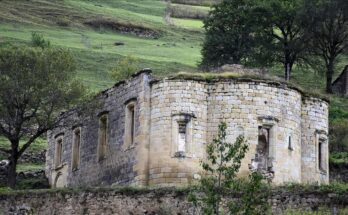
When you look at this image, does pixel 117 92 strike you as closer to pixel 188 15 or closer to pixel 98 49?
pixel 98 49

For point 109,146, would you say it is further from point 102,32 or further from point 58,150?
point 102,32

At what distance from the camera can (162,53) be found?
334ft

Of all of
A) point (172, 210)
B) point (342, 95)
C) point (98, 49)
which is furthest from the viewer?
point (98, 49)

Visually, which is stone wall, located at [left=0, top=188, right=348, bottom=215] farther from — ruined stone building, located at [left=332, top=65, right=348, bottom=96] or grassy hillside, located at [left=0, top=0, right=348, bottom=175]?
ruined stone building, located at [left=332, top=65, right=348, bottom=96]

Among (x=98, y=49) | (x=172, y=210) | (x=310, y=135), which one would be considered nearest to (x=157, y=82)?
(x=310, y=135)

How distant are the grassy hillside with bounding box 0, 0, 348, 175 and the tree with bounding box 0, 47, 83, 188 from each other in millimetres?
24128

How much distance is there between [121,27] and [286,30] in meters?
45.1

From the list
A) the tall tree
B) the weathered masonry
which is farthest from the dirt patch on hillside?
the weathered masonry

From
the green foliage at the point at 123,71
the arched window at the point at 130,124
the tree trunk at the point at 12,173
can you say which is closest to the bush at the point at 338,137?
the arched window at the point at 130,124

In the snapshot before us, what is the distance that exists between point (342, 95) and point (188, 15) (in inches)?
2646

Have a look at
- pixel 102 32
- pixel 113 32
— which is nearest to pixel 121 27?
pixel 113 32

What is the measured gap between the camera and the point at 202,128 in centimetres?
4859

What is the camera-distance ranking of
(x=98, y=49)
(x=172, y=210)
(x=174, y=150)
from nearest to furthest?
1. (x=172, y=210)
2. (x=174, y=150)
3. (x=98, y=49)

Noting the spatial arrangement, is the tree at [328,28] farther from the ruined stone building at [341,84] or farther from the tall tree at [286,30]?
the ruined stone building at [341,84]
